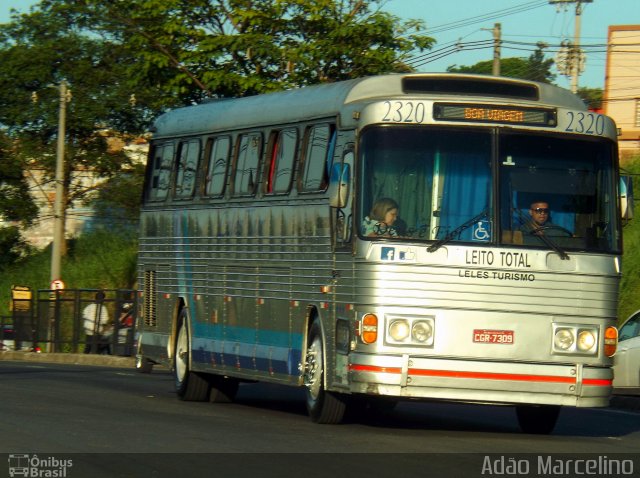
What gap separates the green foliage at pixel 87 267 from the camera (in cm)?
5025

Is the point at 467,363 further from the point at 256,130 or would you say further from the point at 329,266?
the point at 256,130

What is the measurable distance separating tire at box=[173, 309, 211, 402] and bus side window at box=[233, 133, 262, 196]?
242 centimetres

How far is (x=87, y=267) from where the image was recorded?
51.1 m

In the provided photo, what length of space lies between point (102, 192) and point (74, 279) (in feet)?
10.9

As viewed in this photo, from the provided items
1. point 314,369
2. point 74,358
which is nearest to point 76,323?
point 74,358

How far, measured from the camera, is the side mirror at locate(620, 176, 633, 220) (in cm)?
1340

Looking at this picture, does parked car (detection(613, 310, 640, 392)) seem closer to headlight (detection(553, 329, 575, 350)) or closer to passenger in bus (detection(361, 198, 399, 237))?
headlight (detection(553, 329, 575, 350))

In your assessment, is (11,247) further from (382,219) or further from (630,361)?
(382,219)

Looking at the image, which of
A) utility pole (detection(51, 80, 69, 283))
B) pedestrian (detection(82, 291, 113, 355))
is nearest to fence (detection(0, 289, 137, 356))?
pedestrian (detection(82, 291, 113, 355))

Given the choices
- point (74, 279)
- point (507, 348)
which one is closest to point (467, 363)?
point (507, 348)

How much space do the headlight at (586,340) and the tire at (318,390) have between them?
7.35ft

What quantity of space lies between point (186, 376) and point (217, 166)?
2558 mm
